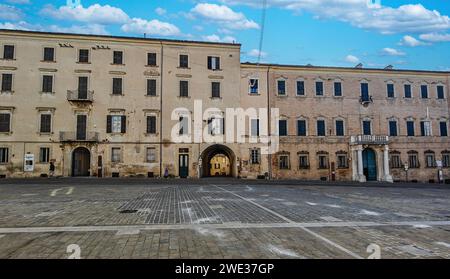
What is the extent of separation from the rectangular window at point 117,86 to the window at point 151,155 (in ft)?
21.4

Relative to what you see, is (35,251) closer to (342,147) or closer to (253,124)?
Result: (253,124)

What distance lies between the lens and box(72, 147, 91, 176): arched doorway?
29359 mm

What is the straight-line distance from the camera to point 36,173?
2778cm

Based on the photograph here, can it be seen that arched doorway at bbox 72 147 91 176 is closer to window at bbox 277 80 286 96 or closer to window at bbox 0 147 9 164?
window at bbox 0 147 9 164

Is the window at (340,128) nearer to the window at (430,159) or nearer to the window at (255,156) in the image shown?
the window at (255,156)

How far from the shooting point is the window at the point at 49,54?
29.0 meters

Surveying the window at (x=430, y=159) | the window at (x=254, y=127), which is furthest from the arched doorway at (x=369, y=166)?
the window at (x=254, y=127)

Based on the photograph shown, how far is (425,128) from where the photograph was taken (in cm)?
3528

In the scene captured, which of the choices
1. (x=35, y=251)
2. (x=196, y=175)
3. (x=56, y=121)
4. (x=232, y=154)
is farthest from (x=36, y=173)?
(x=35, y=251)

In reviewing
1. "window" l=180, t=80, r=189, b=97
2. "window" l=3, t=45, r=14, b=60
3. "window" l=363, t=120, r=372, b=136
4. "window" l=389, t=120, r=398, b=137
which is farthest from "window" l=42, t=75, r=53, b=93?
"window" l=389, t=120, r=398, b=137

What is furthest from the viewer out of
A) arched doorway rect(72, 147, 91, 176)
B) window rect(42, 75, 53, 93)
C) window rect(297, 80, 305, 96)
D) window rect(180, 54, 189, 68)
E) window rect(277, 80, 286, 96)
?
window rect(297, 80, 305, 96)

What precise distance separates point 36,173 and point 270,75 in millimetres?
25813

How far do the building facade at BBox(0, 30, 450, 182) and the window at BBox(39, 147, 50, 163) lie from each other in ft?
0.32

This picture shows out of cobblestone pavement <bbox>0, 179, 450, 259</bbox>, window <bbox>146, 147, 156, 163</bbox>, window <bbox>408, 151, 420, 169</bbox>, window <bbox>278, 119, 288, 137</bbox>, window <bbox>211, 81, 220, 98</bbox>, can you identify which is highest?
window <bbox>211, 81, 220, 98</bbox>
